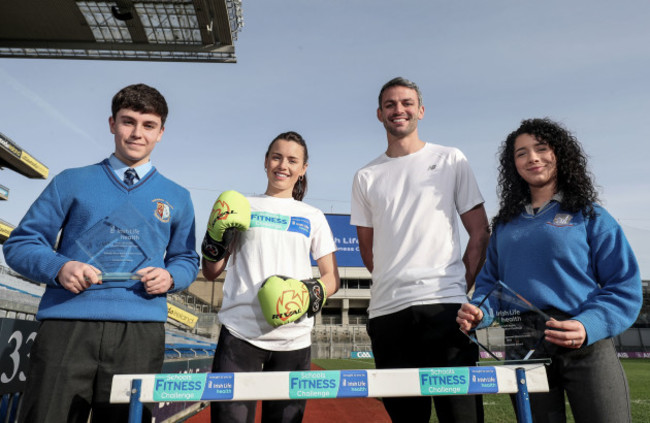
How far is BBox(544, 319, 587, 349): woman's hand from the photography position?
5.82 feet

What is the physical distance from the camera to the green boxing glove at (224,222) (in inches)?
88.2

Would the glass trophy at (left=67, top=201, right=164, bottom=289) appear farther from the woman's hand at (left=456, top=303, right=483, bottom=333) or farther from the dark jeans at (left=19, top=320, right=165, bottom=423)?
the woman's hand at (left=456, top=303, right=483, bottom=333)

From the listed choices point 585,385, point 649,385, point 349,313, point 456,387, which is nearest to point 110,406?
point 456,387

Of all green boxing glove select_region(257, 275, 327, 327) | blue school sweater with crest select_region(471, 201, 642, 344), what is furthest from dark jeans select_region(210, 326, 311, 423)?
blue school sweater with crest select_region(471, 201, 642, 344)

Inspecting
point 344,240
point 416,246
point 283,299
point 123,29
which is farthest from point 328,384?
point 344,240

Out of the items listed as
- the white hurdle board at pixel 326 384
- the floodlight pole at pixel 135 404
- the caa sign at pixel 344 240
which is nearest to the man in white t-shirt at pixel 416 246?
the white hurdle board at pixel 326 384

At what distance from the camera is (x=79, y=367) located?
1.85 m

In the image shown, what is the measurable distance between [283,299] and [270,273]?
0.28 metres

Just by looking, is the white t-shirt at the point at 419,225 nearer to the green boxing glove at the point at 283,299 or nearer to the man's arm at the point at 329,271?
the man's arm at the point at 329,271

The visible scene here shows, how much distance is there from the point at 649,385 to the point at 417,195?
1420 cm

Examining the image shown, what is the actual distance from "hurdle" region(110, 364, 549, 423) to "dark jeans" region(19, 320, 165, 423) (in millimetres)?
284

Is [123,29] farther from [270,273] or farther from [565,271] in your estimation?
[565,271]

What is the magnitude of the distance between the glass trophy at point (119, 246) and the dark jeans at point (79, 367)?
0.20 meters

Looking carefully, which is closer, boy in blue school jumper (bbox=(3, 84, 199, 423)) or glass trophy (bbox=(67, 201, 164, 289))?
boy in blue school jumper (bbox=(3, 84, 199, 423))
